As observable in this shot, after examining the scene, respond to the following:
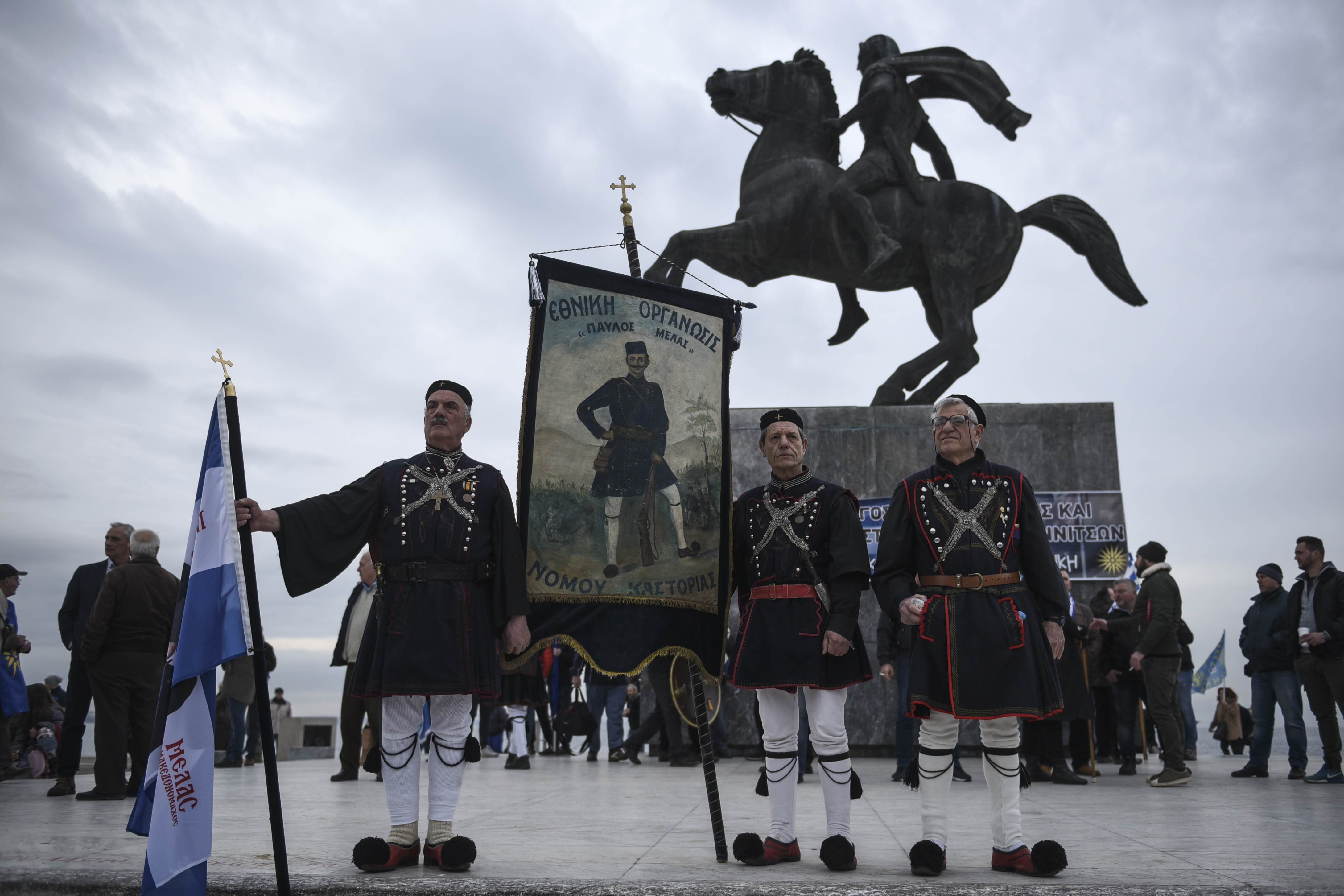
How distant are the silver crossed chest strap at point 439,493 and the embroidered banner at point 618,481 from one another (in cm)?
35

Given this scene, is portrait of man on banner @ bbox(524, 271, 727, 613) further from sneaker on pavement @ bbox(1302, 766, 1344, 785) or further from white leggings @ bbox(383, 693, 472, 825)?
sneaker on pavement @ bbox(1302, 766, 1344, 785)

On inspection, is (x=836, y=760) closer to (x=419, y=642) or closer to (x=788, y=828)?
(x=788, y=828)

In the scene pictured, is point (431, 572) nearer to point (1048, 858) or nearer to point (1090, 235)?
point (1048, 858)

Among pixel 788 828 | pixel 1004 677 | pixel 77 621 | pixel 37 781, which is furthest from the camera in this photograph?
pixel 37 781

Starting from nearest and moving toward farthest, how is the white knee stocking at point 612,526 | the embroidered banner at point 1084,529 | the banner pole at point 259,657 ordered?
the banner pole at point 259,657, the white knee stocking at point 612,526, the embroidered banner at point 1084,529

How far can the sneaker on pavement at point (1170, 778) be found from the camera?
7996 millimetres

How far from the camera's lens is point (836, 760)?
4309 mm

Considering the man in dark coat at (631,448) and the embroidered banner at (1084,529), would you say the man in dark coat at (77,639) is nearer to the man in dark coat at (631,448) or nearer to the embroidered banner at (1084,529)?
the man in dark coat at (631,448)

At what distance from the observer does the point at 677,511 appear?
4.89 meters

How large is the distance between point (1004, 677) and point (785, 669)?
850mm

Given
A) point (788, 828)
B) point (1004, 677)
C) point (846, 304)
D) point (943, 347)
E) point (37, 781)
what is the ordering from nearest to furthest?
point (1004, 677)
point (788, 828)
point (37, 781)
point (943, 347)
point (846, 304)

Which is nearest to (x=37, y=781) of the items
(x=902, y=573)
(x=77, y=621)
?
(x=77, y=621)

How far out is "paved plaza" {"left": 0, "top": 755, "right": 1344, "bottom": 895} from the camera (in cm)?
357

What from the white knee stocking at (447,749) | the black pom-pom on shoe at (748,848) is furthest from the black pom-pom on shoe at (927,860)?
the white knee stocking at (447,749)
